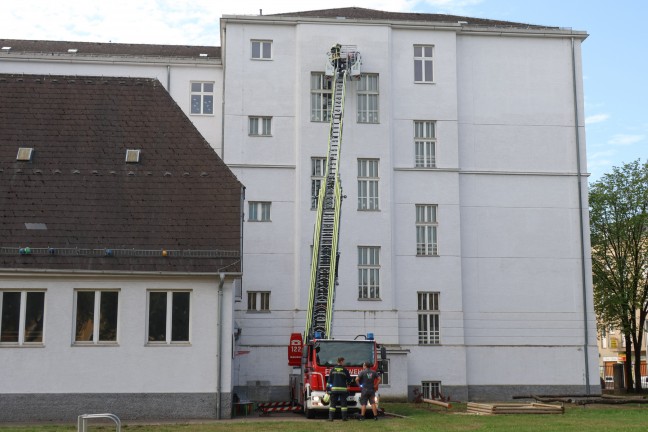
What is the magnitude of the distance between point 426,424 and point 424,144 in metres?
19.3

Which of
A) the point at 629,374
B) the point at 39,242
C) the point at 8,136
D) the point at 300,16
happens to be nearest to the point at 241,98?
the point at 300,16

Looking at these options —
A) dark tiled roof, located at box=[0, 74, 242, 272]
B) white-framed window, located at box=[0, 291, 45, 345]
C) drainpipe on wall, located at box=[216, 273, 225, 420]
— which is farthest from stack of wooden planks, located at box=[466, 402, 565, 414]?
white-framed window, located at box=[0, 291, 45, 345]

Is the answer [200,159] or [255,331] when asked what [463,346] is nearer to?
[255,331]

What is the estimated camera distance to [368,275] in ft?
122

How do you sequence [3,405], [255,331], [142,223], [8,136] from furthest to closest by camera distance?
[255,331]
[8,136]
[142,223]
[3,405]

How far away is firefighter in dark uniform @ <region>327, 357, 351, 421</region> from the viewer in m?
23.4

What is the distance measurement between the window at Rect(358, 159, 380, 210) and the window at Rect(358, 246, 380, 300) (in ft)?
6.13

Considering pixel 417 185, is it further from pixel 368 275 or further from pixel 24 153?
pixel 24 153

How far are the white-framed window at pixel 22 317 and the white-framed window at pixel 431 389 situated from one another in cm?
1787

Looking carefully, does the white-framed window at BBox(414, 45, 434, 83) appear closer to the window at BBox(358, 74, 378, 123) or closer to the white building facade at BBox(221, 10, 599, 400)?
the white building facade at BBox(221, 10, 599, 400)

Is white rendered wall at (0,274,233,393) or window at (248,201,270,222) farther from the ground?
window at (248,201,270,222)

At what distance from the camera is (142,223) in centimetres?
2531

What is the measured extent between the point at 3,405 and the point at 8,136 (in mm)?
8208

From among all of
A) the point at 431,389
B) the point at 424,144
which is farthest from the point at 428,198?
the point at 431,389
